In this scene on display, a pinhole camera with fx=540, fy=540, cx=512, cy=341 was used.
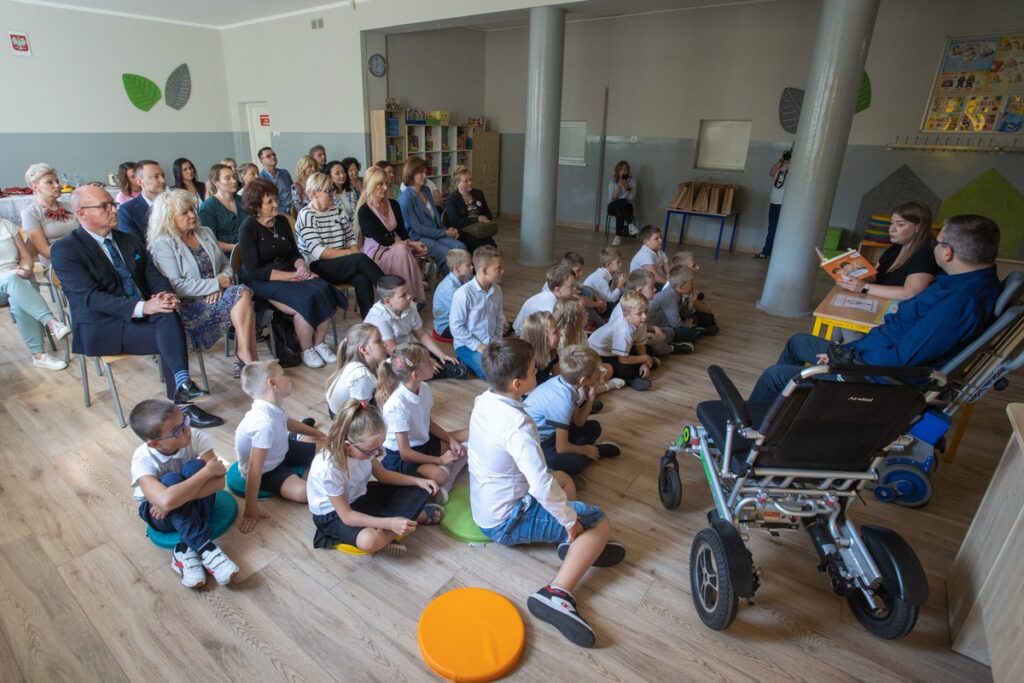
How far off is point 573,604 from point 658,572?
1.48 ft

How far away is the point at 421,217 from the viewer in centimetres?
540

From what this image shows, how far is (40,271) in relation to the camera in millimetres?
5000

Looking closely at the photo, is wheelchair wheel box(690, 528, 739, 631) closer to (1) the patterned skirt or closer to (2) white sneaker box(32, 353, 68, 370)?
(1) the patterned skirt

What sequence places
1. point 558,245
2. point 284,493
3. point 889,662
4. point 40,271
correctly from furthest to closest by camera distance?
point 558,245 < point 40,271 < point 284,493 < point 889,662

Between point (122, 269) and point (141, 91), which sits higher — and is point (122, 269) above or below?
below

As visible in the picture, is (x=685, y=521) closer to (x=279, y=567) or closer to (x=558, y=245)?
(x=279, y=567)

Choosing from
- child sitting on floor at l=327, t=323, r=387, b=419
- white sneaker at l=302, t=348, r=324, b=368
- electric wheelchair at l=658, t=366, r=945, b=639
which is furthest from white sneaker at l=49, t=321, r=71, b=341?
electric wheelchair at l=658, t=366, r=945, b=639

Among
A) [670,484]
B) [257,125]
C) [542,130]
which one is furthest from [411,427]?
[257,125]

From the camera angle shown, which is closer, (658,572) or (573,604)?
(573,604)

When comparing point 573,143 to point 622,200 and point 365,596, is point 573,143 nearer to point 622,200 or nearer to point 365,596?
point 622,200

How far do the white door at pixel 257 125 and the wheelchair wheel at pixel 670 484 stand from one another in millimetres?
9409

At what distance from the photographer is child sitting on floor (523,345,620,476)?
98.1 inches

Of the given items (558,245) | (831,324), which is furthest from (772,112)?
(831,324)

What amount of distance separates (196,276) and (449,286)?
5.42 feet
